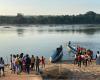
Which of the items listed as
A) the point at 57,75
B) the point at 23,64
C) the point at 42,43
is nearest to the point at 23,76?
the point at 23,64

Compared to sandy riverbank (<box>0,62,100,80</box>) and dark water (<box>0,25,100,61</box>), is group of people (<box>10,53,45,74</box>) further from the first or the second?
dark water (<box>0,25,100,61</box>)

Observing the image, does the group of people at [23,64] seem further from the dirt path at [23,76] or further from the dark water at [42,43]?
the dark water at [42,43]

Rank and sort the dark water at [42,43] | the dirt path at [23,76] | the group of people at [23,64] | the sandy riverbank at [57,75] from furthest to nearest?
the dark water at [42,43] < the group of people at [23,64] < the sandy riverbank at [57,75] < the dirt path at [23,76]

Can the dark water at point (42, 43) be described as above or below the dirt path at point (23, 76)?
below

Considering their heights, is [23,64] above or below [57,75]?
above

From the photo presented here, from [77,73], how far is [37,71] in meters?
2.98

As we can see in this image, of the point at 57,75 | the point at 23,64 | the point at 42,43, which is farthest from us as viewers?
the point at 42,43

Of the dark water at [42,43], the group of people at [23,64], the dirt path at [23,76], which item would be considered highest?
the group of people at [23,64]

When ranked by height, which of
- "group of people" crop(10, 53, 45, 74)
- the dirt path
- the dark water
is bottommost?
the dark water

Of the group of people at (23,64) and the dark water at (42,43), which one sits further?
the dark water at (42,43)

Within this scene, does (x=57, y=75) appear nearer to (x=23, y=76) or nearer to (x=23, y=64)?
(x=23, y=76)

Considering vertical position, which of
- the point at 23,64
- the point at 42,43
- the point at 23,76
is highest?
the point at 23,64

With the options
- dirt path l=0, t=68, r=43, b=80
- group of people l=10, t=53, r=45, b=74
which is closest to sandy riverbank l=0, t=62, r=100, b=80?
dirt path l=0, t=68, r=43, b=80

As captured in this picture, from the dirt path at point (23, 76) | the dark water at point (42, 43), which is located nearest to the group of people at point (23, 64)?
the dirt path at point (23, 76)
